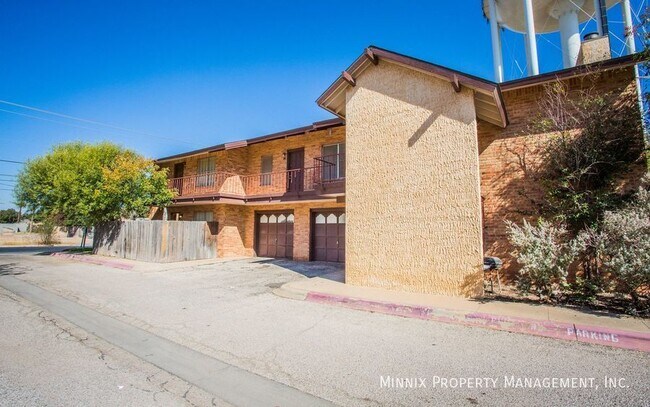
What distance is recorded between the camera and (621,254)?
5668 mm

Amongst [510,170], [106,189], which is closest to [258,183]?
[106,189]

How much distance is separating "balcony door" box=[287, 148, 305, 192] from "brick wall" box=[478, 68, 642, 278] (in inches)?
320

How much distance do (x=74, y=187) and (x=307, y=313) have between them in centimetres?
1688

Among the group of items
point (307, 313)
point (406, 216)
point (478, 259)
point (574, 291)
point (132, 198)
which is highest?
point (132, 198)

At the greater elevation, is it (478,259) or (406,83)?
(406,83)

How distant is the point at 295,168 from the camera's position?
53.6 feet

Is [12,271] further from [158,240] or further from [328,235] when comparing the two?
[328,235]

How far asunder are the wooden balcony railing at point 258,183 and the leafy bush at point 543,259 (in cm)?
852

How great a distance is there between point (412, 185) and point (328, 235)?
7765 millimetres

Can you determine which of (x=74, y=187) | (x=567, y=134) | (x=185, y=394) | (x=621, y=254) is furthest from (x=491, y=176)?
(x=74, y=187)

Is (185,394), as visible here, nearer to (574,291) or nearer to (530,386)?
(530,386)

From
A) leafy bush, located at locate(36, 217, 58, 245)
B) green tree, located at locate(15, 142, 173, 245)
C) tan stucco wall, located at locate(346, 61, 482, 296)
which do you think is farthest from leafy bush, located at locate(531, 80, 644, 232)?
leafy bush, located at locate(36, 217, 58, 245)

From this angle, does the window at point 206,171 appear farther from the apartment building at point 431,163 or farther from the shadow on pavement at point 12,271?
the apartment building at point 431,163

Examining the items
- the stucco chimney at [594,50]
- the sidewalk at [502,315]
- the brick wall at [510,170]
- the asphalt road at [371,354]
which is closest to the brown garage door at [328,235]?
the sidewalk at [502,315]
